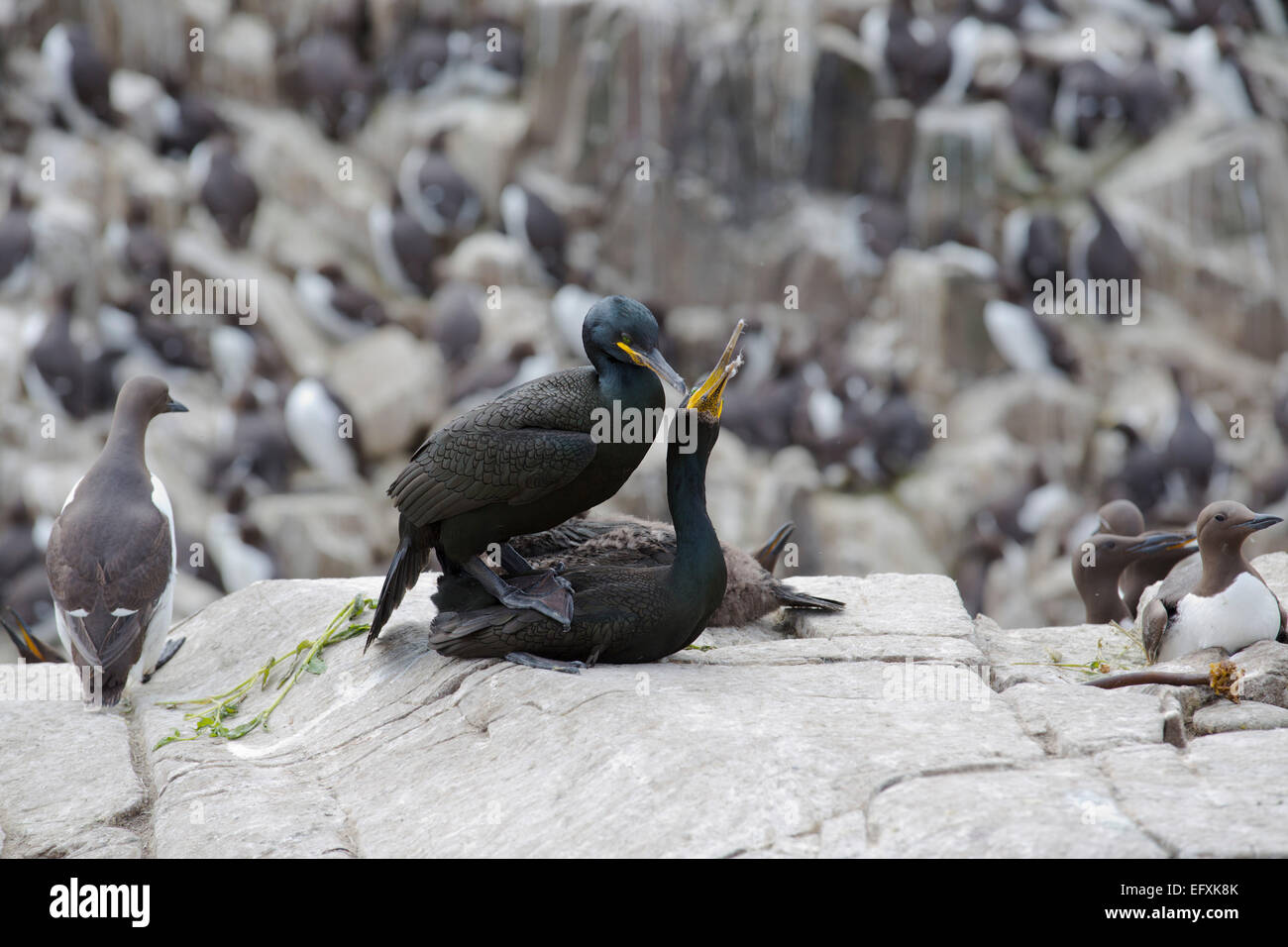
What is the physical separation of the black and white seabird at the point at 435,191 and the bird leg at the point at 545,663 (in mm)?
14029

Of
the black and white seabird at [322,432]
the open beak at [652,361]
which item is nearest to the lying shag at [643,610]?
the open beak at [652,361]

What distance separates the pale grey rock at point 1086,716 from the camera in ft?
11.6

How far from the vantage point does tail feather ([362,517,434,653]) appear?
14.4ft

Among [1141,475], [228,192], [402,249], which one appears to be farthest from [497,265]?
[1141,475]

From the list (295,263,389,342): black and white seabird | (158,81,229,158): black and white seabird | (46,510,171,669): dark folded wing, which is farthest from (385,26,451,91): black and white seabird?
(46,510,171,669): dark folded wing

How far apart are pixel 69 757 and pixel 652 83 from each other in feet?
46.1

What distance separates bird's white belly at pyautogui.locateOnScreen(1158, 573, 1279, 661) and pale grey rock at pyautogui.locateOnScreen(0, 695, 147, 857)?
3.56m

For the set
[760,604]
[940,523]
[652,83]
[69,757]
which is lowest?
[940,523]

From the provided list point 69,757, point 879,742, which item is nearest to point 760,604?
point 879,742

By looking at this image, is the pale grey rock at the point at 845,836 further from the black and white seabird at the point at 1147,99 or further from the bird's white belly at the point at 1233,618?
the black and white seabird at the point at 1147,99

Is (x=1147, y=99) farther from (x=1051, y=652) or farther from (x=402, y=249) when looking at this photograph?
(x=1051, y=652)

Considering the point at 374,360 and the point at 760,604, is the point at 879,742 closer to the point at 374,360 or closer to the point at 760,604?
the point at 760,604

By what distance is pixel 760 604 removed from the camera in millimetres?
5223

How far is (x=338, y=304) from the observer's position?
16.5m
